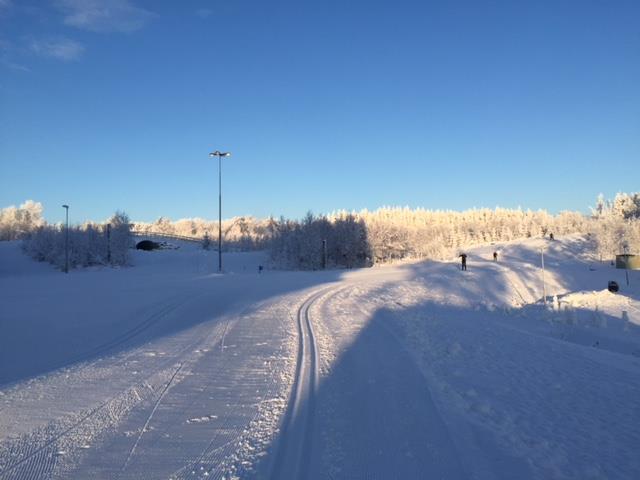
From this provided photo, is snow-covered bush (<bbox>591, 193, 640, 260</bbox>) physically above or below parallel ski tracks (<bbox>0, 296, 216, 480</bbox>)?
above

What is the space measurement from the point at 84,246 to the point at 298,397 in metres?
52.9

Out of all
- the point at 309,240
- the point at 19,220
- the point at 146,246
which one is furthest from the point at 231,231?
the point at 309,240

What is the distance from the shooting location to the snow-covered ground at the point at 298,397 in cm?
487

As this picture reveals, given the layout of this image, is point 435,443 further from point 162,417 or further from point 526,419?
point 162,417

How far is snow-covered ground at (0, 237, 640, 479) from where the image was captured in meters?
4.87

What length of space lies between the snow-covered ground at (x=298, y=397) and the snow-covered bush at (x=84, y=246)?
3869cm

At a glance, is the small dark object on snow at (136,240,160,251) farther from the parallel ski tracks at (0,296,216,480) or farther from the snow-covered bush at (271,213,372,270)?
the parallel ski tracks at (0,296,216,480)

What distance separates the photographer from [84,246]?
52125 mm

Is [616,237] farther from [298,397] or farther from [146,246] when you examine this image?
[298,397]

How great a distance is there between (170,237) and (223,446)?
8123cm

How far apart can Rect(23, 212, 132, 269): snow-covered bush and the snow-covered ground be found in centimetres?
3869

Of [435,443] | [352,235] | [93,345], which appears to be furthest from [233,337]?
[352,235]

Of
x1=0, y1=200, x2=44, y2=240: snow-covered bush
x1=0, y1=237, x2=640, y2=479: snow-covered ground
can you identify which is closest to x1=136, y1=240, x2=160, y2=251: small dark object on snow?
x1=0, y1=200, x2=44, y2=240: snow-covered bush

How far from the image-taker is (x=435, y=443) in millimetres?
5297
